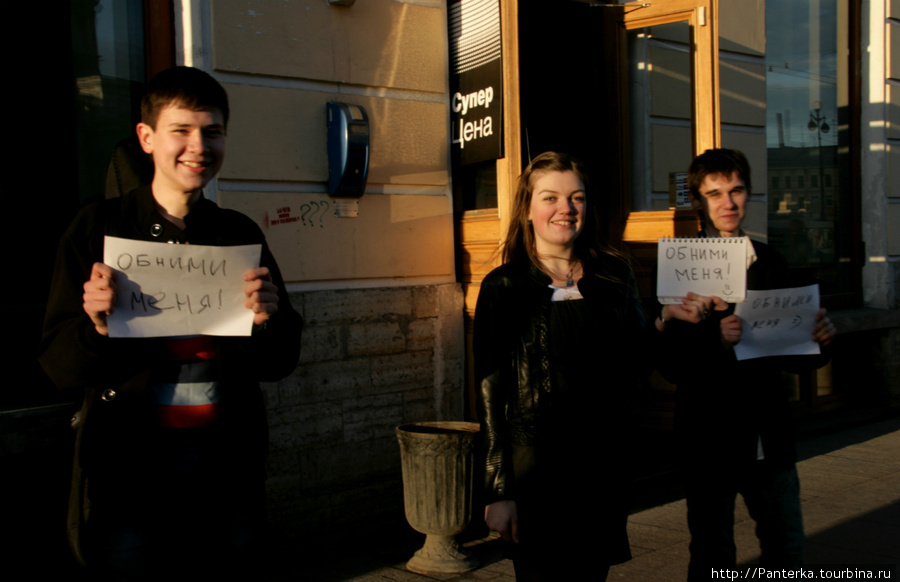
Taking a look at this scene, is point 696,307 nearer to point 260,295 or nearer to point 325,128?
point 260,295

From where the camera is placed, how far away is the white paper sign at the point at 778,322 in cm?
291

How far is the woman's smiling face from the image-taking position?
2.64 meters

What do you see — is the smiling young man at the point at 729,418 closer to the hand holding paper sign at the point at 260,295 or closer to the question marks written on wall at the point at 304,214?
the hand holding paper sign at the point at 260,295

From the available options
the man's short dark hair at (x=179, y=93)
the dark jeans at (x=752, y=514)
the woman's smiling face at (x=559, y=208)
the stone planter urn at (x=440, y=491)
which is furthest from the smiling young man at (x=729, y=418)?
the man's short dark hair at (x=179, y=93)

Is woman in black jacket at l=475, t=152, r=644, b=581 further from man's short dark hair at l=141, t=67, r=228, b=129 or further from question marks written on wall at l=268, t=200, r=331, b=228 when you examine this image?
question marks written on wall at l=268, t=200, r=331, b=228

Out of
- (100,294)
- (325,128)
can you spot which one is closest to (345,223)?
(325,128)

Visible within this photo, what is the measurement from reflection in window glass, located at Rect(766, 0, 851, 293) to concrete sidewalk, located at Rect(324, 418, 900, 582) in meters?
2.40

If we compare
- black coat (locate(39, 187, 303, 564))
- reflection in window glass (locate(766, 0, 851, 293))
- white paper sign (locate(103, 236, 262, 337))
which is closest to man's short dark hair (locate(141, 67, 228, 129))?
black coat (locate(39, 187, 303, 564))

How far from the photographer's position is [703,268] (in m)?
2.84

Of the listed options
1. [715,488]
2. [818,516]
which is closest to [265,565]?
[715,488]

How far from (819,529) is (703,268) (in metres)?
2.75

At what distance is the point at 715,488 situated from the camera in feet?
9.83

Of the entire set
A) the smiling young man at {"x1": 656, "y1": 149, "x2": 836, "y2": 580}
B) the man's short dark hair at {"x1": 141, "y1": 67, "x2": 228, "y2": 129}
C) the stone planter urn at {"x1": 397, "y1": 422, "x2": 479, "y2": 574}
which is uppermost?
the man's short dark hair at {"x1": 141, "y1": 67, "x2": 228, "y2": 129}

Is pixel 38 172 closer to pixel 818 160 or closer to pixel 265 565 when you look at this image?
pixel 265 565
